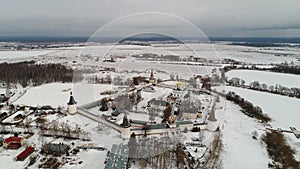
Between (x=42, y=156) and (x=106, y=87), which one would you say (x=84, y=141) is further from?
(x=106, y=87)

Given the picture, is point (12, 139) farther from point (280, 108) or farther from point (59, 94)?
point (280, 108)

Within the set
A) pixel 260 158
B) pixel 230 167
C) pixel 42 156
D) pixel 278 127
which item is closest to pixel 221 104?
pixel 278 127

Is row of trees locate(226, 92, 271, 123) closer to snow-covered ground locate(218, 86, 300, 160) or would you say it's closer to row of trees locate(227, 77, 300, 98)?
snow-covered ground locate(218, 86, 300, 160)

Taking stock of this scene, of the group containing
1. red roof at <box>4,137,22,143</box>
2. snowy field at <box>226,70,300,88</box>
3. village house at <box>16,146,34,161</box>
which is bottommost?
village house at <box>16,146,34,161</box>

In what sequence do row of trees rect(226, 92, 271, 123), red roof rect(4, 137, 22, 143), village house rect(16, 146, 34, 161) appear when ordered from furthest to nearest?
1. row of trees rect(226, 92, 271, 123)
2. red roof rect(4, 137, 22, 143)
3. village house rect(16, 146, 34, 161)

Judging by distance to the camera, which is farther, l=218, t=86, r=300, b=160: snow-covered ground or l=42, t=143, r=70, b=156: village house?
l=218, t=86, r=300, b=160: snow-covered ground

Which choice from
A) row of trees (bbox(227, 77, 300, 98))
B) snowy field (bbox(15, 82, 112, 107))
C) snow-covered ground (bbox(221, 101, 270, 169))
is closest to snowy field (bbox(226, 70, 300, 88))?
row of trees (bbox(227, 77, 300, 98))

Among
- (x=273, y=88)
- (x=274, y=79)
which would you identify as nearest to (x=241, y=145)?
(x=273, y=88)

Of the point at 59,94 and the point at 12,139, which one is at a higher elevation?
the point at 59,94

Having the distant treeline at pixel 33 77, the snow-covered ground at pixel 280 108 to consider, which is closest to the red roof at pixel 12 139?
the snow-covered ground at pixel 280 108

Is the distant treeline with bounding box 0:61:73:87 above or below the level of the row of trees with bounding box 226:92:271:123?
above
